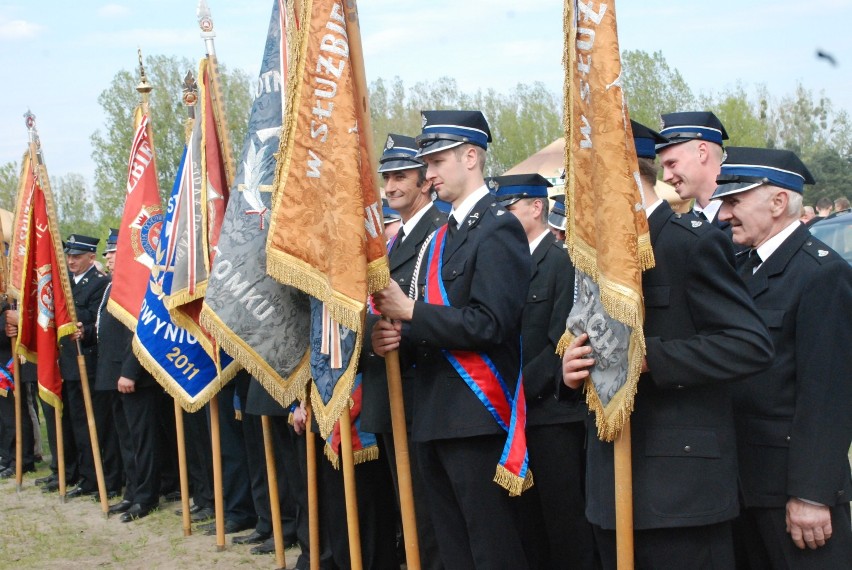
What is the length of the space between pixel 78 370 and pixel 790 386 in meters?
7.55

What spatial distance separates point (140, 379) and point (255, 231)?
12.1 feet

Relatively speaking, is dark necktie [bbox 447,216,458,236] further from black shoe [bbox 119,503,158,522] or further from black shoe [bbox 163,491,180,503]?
black shoe [bbox 163,491,180,503]

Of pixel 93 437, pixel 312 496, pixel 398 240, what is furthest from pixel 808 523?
pixel 93 437

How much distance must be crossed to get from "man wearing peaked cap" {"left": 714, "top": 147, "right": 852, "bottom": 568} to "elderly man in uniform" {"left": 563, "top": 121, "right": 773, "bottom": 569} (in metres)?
0.28

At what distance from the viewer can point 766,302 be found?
3.47 metres

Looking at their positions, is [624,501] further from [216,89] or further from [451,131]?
[216,89]

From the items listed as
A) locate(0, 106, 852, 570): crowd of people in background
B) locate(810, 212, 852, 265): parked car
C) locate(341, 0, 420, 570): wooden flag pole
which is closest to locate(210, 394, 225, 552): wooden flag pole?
locate(0, 106, 852, 570): crowd of people in background

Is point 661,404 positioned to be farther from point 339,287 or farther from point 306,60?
point 306,60

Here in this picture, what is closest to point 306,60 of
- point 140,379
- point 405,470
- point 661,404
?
point 405,470

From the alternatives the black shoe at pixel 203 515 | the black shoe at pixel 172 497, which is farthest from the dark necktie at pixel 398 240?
the black shoe at pixel 172 497

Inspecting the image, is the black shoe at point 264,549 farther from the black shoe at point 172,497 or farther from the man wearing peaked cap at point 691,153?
the man wearing peaked cap at point 691,153

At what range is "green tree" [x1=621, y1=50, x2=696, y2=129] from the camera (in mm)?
37219

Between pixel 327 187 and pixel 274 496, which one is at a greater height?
pixel 327 187

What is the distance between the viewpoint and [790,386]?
338cm
